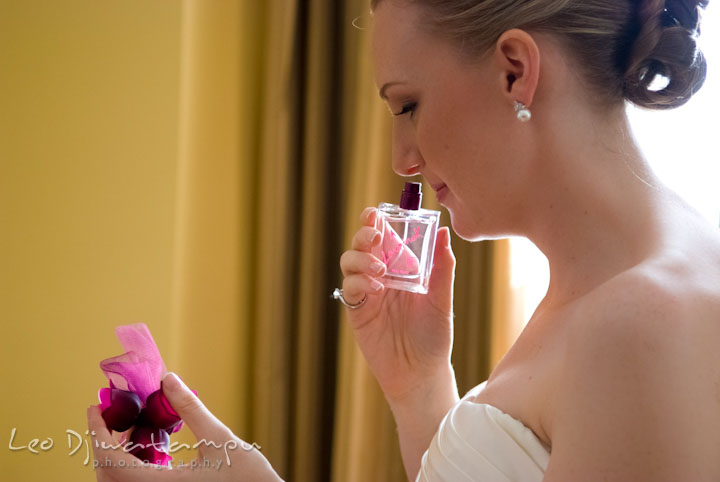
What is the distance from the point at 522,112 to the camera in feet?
2.75

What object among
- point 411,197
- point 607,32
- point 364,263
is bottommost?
point 364,263

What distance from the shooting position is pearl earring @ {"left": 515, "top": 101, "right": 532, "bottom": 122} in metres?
0.84

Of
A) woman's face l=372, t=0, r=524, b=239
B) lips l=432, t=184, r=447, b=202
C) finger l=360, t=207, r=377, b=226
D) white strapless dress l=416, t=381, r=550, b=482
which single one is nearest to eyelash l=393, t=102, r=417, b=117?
woman's face l=372, t=0, r=524, b=239

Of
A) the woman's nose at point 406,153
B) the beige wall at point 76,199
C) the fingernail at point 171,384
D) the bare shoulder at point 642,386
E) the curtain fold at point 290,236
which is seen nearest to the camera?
the bare shoulder at point 642,386

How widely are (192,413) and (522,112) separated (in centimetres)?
50

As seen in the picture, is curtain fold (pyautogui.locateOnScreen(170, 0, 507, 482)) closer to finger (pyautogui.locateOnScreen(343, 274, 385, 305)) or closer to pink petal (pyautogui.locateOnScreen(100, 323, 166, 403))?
finger (pyautogui.locateOnScreen(343, 274, 385, 305))

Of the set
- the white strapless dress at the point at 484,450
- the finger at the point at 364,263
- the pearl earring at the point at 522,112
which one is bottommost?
the white strapless dress at the point at 484,450

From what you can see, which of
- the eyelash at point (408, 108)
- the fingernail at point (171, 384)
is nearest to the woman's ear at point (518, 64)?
the eyelash at point (408, 108)

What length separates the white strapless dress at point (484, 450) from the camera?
2.55ft

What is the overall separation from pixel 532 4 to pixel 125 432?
680 millimetres

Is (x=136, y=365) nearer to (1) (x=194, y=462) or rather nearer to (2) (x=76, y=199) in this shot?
(1) (x=194, y=462)

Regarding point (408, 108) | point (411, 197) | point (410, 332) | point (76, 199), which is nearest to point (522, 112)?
point (408, 108)

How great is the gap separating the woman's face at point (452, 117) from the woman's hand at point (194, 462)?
40 centimetres

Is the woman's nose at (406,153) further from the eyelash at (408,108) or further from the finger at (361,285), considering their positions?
the finger at (361,285)
